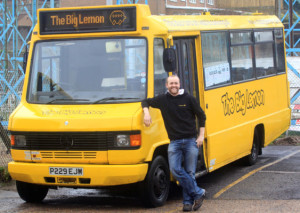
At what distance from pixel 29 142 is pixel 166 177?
190 centimetres

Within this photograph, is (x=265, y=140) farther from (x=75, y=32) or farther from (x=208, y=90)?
(x=75, y=32)

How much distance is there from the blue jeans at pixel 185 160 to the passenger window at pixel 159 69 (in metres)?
0.90

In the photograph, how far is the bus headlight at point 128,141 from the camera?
820cm

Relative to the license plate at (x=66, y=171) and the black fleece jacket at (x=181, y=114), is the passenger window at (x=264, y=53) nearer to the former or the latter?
the black fleece jacket at (x=181, y=114)

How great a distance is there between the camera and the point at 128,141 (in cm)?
820

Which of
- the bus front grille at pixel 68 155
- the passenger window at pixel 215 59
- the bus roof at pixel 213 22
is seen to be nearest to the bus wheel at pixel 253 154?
the passenger window at pixel 215 59

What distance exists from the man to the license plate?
1.07 meters

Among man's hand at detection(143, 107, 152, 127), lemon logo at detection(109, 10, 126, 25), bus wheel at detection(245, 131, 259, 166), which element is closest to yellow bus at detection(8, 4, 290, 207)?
lemon logo at detection(109, 10, 126, 25)

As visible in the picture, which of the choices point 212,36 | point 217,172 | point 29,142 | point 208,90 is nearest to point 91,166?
point 29,142

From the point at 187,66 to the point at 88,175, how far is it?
2.52 meters

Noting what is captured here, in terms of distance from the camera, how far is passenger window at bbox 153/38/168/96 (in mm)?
8883

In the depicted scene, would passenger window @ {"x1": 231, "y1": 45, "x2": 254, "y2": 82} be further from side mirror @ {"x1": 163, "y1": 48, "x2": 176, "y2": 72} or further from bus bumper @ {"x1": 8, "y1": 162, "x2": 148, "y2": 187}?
bus bumper @ {"x1": 8, "y1": 162, "x2": 148, "y2": 187}

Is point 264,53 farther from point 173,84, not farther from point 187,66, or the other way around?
point 173,84

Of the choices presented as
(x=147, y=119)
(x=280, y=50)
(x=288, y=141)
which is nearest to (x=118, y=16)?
(x=147, y=119)
